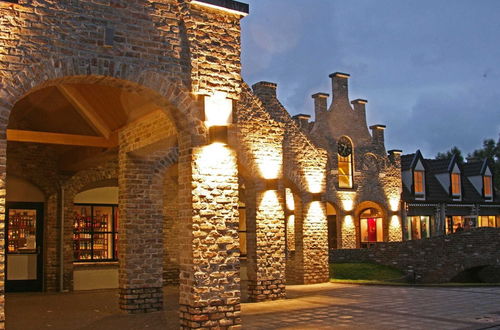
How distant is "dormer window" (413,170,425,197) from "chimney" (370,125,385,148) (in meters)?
3.60

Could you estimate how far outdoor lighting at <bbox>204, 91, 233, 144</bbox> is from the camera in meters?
8.33

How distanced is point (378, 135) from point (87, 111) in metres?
16.6

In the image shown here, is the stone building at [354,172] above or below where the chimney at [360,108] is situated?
below

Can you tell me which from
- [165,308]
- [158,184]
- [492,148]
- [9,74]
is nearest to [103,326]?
[165,308]

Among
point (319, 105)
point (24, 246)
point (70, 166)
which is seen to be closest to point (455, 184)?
point (319, 105)

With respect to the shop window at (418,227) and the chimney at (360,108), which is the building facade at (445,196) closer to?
the shop window at (418,227)

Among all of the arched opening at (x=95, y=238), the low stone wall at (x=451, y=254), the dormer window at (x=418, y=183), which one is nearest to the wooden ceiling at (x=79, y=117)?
the arched opening at (x=95, y=238)

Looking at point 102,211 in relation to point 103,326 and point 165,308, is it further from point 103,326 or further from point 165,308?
point 103,326

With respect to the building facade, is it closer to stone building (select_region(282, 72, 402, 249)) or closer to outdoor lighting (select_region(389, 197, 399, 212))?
outdoor lighting (select_region(389, 197, 399, 212))

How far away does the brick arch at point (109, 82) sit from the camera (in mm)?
6914

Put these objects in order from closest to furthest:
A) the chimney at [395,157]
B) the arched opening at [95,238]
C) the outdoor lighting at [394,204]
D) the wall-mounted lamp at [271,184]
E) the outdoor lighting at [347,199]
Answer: the wall-mounted lamp at [271,184] < the arched opening at [95,238] < the outdoor lighting at [347,199] < the outdoor lighting at [394,204] < the chimney at [395,157]

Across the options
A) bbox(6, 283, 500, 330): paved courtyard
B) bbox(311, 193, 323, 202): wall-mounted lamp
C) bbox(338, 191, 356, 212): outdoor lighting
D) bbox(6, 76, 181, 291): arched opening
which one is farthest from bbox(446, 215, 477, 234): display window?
bbox(6, 76, 181, 291): arched opening

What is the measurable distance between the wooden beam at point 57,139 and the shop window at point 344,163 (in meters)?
13.6

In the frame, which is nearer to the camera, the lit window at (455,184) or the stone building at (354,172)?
the stone building at (354,172)
